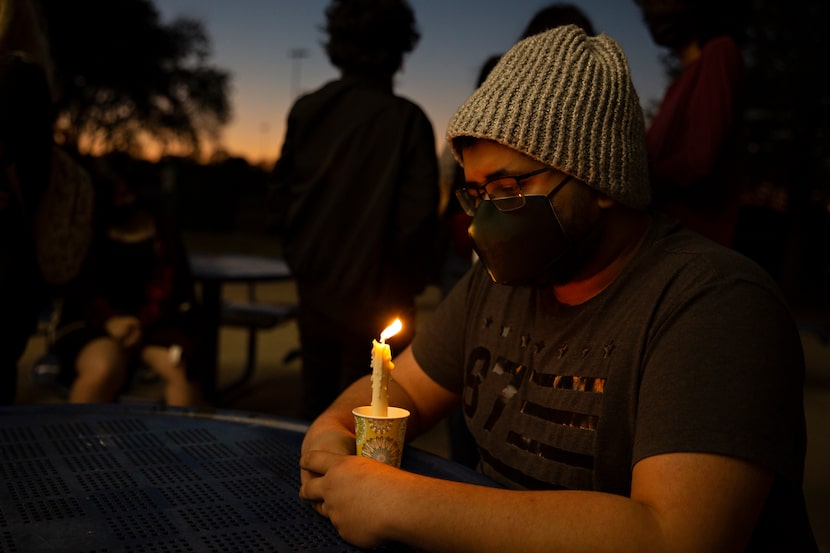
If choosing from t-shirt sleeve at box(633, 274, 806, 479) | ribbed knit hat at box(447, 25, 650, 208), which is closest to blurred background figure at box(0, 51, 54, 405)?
ribbed knit hat at box(447, 25, 650, 208)

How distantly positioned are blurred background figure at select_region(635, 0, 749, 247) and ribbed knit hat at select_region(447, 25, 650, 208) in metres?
A: 1.01

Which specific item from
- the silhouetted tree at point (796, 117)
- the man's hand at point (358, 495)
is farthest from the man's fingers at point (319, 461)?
the silhouetted tree at point (796, 117)

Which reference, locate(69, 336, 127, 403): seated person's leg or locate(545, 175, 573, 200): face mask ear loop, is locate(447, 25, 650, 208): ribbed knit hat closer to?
locate(545, 175, 573, 200): face mask ear loop

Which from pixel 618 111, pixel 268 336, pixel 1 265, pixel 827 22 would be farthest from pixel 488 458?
pixel 827 22

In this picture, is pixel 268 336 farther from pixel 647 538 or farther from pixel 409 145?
pixel 647 538

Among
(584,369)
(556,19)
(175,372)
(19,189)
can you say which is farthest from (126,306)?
(584,369)

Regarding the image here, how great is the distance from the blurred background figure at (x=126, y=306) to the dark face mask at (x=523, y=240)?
101 inches

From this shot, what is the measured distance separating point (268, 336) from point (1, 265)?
19.8 ft

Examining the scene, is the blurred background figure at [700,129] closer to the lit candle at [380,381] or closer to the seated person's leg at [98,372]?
the lit candle at [380,381]

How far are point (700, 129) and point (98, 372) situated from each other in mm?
2747

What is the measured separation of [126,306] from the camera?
13.5 feet

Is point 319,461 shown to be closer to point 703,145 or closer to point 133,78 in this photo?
point 703,145

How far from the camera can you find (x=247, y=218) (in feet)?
92.7

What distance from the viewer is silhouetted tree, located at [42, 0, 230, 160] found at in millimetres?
32969
